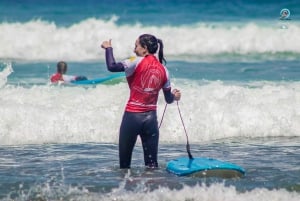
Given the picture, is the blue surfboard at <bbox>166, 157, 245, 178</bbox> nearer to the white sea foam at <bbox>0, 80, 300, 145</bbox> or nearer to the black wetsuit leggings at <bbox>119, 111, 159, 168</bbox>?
the black wetsuit leggings at <bbox>119, 111, 159, 168</bbox>

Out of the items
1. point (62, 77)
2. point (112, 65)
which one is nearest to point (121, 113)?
point (62, 77)

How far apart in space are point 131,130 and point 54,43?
17528mm

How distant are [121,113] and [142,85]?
4886 mm

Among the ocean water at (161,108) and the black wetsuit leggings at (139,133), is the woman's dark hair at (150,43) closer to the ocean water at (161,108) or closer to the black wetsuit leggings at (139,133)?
the black wetsuit leggings at (139,133)

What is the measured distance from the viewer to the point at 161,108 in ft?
46.5

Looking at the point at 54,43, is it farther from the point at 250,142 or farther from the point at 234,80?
the point at 250,142

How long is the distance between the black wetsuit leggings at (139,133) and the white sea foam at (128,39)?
14.6 meters

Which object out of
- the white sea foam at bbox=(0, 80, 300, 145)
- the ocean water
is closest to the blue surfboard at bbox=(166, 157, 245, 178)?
the ocean water

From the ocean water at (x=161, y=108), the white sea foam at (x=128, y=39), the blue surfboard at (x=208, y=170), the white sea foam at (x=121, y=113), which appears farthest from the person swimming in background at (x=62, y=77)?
the blue surfboard at (x=208, y=170)

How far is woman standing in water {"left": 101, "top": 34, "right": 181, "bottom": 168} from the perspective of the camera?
29.5ft

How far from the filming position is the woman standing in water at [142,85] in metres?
8.98

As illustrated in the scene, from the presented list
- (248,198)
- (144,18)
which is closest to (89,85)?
(248,198)

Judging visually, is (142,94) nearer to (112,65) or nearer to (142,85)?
(142,85)

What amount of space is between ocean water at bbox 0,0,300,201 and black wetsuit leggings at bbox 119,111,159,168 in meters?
0.20
